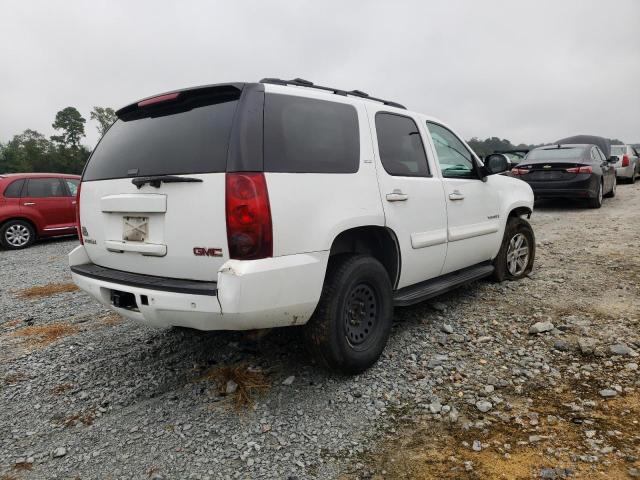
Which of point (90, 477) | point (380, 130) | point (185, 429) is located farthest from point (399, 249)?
point (90, 477)

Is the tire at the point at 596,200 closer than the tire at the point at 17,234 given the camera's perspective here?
No

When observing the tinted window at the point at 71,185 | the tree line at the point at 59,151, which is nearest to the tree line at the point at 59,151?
the tree line at the point at 59,151

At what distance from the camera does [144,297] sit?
2.50 meters

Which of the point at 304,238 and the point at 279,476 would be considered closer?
the point at 279,476

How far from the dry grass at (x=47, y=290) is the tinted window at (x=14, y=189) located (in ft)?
14.4

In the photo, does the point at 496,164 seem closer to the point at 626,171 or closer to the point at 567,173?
the point at 567,173

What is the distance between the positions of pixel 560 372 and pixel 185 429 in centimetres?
245

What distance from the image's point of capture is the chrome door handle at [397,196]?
10.00 ft

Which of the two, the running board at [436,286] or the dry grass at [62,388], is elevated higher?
the running board at [436,286]

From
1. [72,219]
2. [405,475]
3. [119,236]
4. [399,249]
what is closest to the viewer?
[405,475]

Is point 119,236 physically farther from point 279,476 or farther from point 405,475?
point 405,475

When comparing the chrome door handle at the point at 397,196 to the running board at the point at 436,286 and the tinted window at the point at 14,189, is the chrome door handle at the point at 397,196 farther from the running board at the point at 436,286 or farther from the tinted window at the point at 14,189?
the tinted window at the point at 14,189

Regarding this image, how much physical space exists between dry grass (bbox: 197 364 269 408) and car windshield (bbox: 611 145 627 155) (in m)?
16.7

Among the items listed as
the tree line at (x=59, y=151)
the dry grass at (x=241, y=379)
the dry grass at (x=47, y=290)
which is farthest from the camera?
the tree line at (x=59, y=151)
